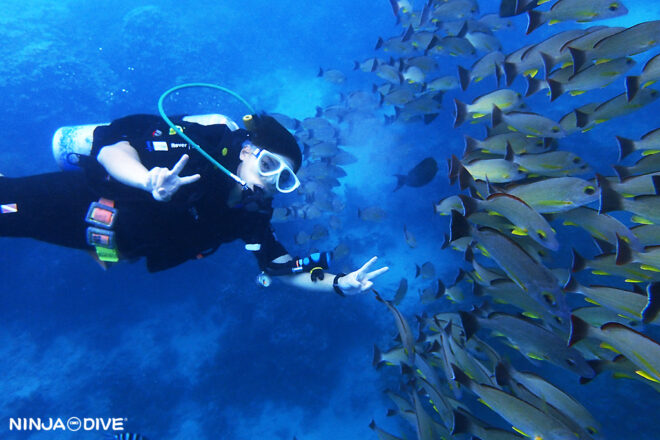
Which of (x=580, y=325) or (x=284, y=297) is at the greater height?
(x=580, y=325)

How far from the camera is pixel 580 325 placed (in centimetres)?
236

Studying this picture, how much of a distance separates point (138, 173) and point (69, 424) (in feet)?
24.4

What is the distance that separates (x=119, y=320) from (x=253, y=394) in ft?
12.9

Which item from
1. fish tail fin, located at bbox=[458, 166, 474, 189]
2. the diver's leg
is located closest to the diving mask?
fish tail fin, located at bbox=[458, 166, 474, 189]

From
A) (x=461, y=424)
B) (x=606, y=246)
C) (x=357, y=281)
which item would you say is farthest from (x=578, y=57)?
(x=461, y=424)

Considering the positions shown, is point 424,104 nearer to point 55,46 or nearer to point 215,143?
point 215,143

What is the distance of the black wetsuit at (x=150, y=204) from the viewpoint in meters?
3.27

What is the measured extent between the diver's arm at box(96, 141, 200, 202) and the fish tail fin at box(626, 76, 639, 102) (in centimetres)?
413

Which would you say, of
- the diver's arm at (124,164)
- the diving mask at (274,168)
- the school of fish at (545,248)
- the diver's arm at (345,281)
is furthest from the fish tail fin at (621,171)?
the diver's arm at (124,164)

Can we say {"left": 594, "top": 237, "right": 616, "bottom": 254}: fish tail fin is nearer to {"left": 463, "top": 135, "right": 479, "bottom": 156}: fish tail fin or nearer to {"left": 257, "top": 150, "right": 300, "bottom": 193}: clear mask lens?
{"left": 463, "top": 135, "right": 479, "bottom": 156}: fish tail fin

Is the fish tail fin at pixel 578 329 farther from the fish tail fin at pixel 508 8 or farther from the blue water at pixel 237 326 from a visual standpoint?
the blue water at pixel 237 326

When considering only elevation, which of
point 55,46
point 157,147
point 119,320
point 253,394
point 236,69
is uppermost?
point 157,147

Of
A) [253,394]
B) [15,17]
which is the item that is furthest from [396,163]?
[15,17]

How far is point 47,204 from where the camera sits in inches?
139
